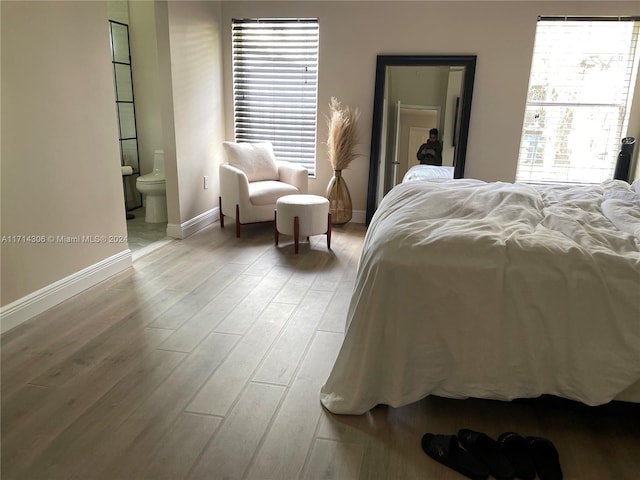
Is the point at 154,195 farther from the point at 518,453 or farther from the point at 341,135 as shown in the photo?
the point at 518,453

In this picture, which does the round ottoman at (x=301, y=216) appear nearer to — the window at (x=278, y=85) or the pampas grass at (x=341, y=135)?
the pampas grass at (x=341, y=135)

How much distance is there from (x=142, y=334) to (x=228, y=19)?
3.82m

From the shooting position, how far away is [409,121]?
16.0 feet

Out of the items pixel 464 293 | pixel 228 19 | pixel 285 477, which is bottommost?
pixel 285 477

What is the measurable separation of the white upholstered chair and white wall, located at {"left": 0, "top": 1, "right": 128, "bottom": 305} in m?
1.27

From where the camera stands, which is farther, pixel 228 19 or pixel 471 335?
pixel 228 19

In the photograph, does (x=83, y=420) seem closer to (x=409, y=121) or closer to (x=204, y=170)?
(x=204, y=170)

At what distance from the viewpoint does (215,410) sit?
2.01 meters

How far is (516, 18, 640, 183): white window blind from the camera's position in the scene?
4520 mm

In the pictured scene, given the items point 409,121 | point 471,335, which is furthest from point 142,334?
point 409,121

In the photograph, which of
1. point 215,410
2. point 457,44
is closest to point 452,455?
point 215,410

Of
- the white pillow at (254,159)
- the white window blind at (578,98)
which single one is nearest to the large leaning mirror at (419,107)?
the white window blind at (578,98)

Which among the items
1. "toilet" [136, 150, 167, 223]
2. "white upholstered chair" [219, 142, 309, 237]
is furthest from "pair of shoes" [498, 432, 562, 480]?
"toilet" [136, 150, 167, 223]

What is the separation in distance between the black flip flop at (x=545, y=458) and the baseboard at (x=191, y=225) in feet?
11.8
